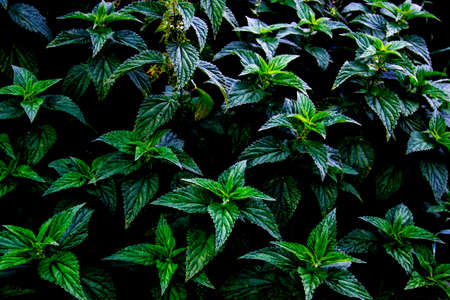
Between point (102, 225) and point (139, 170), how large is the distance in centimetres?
37

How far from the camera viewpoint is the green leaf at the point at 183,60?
1.62 m

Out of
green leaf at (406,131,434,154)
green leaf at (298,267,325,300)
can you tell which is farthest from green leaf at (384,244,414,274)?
green leaf at (406,131,434,154)

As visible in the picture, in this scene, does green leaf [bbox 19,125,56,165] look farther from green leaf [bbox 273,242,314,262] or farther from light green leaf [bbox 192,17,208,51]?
green leaf [bbox 273,242,314,262]

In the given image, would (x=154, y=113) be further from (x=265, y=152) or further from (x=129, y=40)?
(x=265, y=152)

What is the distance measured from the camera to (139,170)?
175 cm

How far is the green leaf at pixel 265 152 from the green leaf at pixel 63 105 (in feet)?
2.82

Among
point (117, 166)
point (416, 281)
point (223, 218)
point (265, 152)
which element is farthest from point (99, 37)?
A: point (416, 281)

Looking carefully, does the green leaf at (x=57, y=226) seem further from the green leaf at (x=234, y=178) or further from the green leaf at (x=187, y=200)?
the green leaf at (x=234, y=178)

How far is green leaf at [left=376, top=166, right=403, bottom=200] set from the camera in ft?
6.87

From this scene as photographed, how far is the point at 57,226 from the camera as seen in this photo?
1.53 m

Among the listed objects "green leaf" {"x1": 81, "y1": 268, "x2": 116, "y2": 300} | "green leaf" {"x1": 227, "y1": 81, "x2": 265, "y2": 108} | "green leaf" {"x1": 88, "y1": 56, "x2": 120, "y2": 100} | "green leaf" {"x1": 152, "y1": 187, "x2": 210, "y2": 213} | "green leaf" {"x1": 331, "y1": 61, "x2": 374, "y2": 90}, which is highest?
"green leaf" {"x1": 331, "y1": 61, "x2": 374, "y2": 90}

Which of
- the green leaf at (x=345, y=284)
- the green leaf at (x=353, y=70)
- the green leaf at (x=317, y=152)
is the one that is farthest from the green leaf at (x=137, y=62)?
the green leaf at (x=345, y=284)

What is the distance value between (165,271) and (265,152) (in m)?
0.73

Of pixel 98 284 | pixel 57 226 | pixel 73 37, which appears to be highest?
pixel 73 37
